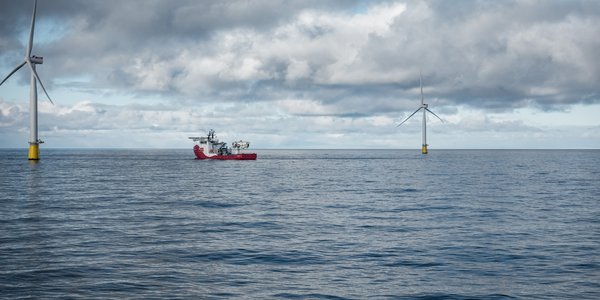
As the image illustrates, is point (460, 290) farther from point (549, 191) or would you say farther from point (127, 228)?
point (549, 191)

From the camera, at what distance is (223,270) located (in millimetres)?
21188

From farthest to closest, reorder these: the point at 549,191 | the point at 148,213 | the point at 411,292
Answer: the point at 549,191, the point at 148,213, the point at 411,292

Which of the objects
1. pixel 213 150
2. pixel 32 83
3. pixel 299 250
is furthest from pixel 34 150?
pixel 299 250

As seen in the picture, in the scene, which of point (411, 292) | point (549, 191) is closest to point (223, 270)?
point (411, 292)

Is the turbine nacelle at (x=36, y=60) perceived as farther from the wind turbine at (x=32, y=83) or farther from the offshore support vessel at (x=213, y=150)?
the offshore support vessel at (x=213, y=150)

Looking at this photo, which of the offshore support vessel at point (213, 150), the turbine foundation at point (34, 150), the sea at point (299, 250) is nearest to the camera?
the sea at point (299, 250)

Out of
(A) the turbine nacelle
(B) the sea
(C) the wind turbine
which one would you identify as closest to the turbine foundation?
(C) the wind turbine

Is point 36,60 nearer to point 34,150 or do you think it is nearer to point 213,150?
point 34,150

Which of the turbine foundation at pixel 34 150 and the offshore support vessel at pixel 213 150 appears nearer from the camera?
the turbine foundation at pixel 34 150

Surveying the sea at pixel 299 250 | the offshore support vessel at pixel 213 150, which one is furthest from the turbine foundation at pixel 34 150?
the sea at pixel 299 250

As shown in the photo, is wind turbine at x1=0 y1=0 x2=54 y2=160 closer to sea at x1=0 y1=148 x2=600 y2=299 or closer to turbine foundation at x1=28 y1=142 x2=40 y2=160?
turbine foundation at x1=28 y1=142 x2=40 y2=160

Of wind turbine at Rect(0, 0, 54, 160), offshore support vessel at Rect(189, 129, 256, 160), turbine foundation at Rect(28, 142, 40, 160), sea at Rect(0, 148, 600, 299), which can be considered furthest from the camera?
offshore support vessel at Rect(189, 129, 256, 160)

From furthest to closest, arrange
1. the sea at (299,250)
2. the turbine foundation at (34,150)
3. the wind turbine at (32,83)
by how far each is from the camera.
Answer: the turbine foundation at (34,150)
the wind turbine at (32,83)
the sea at (299,250)

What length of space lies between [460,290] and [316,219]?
65.5 feet
